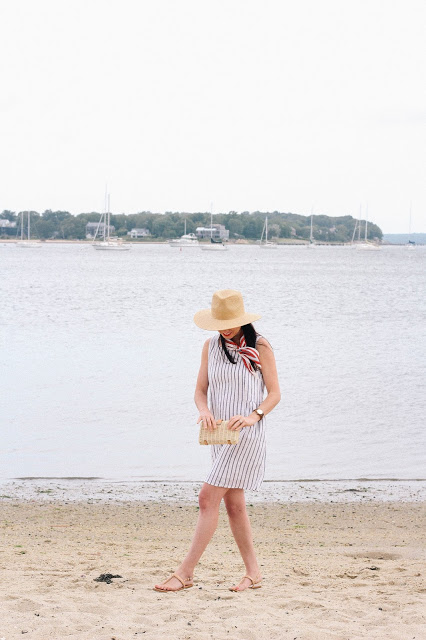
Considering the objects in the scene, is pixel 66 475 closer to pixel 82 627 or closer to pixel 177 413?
pixel 177 413

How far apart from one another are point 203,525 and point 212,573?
0.77 metres

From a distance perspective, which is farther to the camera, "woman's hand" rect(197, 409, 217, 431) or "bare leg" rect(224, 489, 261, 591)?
"bare leg" rect(224, 489, 261, 591)

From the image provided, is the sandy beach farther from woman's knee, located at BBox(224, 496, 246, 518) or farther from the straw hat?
the straw hat

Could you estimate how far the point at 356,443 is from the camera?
11.4 m

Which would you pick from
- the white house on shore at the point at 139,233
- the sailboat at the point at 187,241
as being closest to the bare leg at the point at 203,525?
the sailboat at the point at 187,241

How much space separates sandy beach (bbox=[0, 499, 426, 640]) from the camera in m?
4.17

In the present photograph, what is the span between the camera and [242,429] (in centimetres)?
450

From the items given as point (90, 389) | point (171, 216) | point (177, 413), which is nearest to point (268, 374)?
point (177, 413)

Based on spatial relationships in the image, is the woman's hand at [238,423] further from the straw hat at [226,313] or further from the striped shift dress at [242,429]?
the straw hat at [226,313]

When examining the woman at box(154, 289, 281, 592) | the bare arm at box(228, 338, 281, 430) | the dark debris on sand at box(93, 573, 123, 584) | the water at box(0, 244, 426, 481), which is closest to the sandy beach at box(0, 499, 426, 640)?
the dark debris on sand at box(93, 573, 123, 584)

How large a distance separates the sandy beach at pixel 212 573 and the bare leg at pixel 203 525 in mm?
102

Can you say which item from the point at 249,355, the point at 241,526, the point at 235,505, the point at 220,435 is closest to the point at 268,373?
the point at 249,355

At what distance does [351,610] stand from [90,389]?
36.5ft

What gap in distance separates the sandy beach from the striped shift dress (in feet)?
2.19
